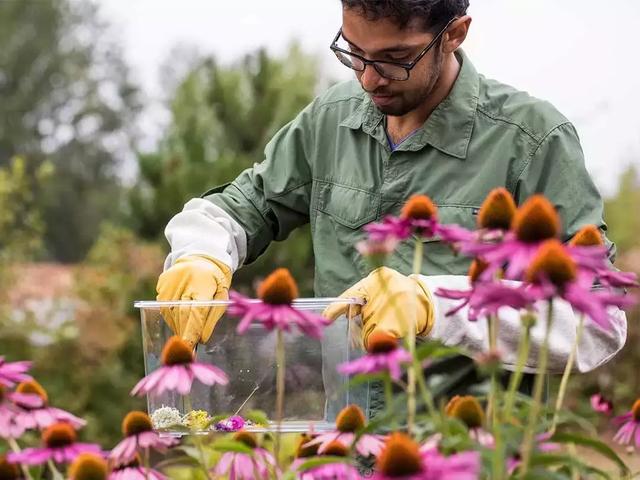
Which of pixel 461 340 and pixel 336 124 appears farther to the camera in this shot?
pixel 336 124

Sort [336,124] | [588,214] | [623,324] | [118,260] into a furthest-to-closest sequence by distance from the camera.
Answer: [118,260], [336,124], [588,214], [623,324]

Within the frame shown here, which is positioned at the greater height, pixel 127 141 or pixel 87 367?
pixel 87 367

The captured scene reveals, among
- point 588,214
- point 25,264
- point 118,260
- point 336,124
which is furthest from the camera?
point 118,260

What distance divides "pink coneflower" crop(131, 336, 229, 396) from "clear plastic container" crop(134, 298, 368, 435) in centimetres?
31

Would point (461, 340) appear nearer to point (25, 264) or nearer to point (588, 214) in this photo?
point (588, 214)

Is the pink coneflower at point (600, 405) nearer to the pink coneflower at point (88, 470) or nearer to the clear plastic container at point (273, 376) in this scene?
the clear plastic container at point (273, 376)

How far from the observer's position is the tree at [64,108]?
2145 centimetres

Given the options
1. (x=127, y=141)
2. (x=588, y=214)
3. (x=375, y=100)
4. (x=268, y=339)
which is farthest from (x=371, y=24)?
(x=127, y=141)

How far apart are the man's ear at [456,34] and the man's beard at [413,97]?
4 cm

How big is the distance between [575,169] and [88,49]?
23002mm

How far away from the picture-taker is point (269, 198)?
7.57 feet

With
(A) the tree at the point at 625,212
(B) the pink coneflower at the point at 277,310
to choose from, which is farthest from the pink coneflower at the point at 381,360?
(A) the tree at the point at 625,212

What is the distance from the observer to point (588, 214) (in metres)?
1.99

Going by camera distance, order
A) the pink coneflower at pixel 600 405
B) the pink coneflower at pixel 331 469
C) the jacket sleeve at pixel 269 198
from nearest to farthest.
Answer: the pink coneflower at pixel 331 469 < the pink coneflower at pixel 600 405 < the jacket sleeve at pixel 269 198
